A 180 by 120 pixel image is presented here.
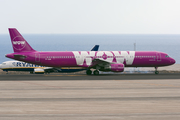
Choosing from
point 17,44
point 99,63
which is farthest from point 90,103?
point 17,44

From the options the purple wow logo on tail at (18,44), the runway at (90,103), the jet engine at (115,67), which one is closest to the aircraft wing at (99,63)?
the jet engine at (115,67)

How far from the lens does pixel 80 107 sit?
67.6 ft

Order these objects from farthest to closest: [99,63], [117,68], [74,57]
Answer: [74,57]
[99,63]
[117,68]

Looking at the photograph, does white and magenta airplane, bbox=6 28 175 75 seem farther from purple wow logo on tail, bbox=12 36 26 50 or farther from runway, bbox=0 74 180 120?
runway, bbox=0 74 180 120

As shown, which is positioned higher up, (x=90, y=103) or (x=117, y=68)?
(x=117, y=68)

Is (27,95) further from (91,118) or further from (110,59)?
(110,59)

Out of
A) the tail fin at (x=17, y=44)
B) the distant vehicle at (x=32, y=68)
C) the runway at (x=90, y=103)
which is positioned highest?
the tail fin at (x=17, y=44)

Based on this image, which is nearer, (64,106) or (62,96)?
(64,106)

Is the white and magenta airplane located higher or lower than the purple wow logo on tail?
lower

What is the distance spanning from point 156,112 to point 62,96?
9.22 metres

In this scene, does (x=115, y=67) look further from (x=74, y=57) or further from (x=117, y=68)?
(x=74, y=57)

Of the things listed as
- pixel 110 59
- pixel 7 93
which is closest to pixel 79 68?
pixel 110 59

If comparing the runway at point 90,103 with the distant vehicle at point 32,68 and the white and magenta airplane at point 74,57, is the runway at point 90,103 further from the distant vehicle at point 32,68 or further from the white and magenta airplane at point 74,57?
the distant vehicle at point 32,68

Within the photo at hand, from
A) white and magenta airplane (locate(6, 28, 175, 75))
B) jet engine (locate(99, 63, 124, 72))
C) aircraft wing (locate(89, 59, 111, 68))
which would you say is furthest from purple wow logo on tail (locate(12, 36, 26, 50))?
jet engine (locate(99, 63, 124, 72))
